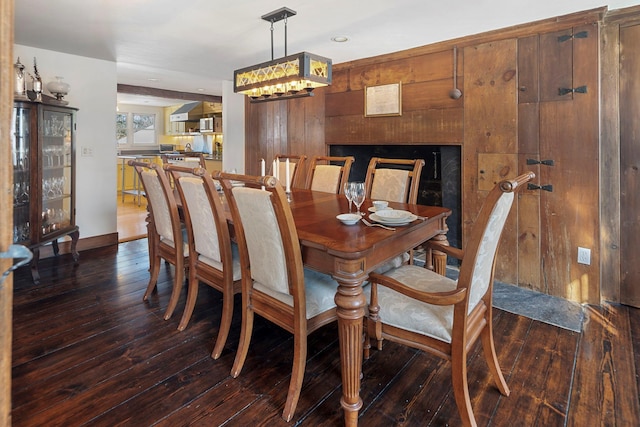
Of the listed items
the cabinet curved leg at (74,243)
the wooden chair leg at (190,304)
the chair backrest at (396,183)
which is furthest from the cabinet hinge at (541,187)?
the cabinet curved leg at (74,243)

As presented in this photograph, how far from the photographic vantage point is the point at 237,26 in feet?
9.70

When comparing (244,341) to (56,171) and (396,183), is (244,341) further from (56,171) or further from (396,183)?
(56,171)

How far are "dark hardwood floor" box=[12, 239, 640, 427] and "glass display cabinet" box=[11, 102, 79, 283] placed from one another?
96 cm

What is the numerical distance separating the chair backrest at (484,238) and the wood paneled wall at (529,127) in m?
1.58

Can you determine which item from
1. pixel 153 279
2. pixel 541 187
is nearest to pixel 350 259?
pixel 153 279

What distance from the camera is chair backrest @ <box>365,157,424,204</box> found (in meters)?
2.75

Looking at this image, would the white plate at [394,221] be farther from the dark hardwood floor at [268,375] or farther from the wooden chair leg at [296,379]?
the dark hardwood floor at [268,375]

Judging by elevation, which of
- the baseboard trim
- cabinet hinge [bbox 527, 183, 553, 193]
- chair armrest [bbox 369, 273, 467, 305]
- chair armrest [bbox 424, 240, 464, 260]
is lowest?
the baseboard trim

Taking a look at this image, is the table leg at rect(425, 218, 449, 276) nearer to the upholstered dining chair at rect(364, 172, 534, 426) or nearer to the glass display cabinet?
the upholstered dining chair at rect(364, 172, 534, 426)

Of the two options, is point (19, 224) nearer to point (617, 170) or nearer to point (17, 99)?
point (17, 99)

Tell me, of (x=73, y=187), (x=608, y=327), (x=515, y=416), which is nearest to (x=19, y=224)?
(x=73, y=187)

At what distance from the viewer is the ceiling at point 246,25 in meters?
2.54

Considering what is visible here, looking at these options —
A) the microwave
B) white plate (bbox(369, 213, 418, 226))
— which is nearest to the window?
the microwave

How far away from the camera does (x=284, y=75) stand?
2.53 meters
